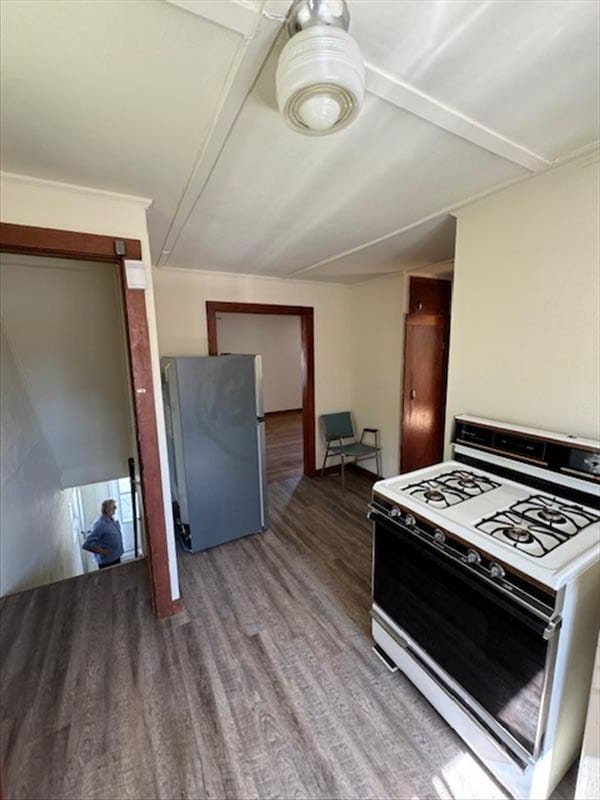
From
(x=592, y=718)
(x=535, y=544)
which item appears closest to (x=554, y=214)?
(x=535, y=544)

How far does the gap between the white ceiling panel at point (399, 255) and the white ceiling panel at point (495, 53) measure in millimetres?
852

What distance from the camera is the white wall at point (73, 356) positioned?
113 inches

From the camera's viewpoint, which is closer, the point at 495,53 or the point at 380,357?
the point at 495,53

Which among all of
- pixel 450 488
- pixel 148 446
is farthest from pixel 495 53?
pixel 148 446

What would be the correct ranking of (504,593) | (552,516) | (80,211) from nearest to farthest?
(504,593)
(552,516)
(80,211)

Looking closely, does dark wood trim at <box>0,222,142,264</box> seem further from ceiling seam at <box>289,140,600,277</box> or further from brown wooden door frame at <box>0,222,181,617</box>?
ceiling seam at <box>289,140,600,277</box>

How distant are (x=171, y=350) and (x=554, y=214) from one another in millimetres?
2903

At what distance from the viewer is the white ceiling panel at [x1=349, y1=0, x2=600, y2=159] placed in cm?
78

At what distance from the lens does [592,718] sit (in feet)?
3.32

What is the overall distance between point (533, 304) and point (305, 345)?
2.60 metres

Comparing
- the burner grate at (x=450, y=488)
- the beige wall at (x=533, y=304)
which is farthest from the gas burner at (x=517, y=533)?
the beige wall at (x=533, y=304)

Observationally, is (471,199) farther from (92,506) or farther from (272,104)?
(92,506)

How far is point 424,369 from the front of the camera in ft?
11.5

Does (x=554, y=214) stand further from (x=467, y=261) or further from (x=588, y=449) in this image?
(x=588, y=449)
